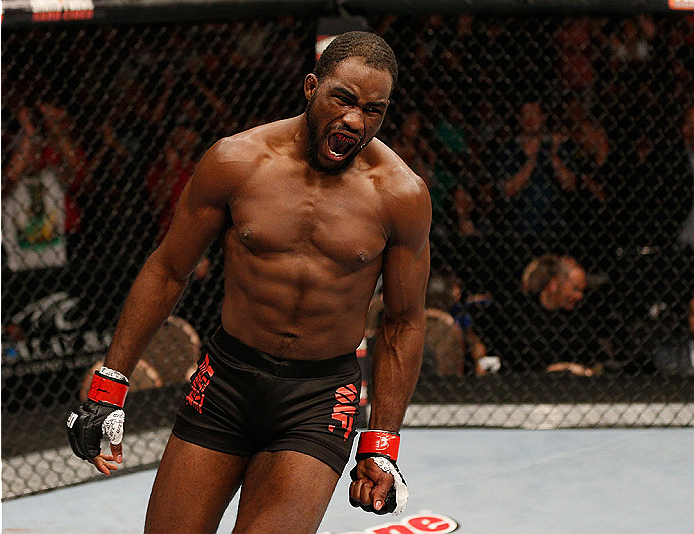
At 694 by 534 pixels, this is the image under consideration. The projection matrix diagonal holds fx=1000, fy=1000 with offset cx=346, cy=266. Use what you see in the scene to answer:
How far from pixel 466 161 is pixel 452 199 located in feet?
0.69

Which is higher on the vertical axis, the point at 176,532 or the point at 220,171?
the point at 220,171

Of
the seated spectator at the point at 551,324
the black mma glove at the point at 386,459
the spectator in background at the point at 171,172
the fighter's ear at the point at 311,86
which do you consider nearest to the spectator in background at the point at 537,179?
the seated spectator at the point at 551,324

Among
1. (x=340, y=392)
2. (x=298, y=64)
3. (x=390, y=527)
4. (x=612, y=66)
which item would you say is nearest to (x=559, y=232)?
(x=612, y=66)

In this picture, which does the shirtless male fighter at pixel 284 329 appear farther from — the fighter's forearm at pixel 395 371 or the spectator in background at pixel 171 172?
the spectator in background at pixel 171 172

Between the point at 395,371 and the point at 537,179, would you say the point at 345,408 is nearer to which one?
the point at 395,371

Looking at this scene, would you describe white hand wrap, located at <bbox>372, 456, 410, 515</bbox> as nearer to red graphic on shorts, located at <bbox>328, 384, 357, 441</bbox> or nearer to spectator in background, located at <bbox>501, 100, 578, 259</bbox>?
red graphic on shorts, located at <bbox>328, 384, 357, 441</bbox>

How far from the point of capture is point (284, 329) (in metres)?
2.05

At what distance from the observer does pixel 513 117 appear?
191 inches

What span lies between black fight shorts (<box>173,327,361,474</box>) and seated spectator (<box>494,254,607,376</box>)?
2397mm

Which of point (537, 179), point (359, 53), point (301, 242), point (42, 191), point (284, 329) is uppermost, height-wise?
point (359, 53)

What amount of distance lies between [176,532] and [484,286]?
272 cm

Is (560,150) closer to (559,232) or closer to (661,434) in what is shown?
(559,232)

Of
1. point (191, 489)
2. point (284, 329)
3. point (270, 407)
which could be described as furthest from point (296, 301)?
point (191, 489)

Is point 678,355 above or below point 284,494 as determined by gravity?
below
